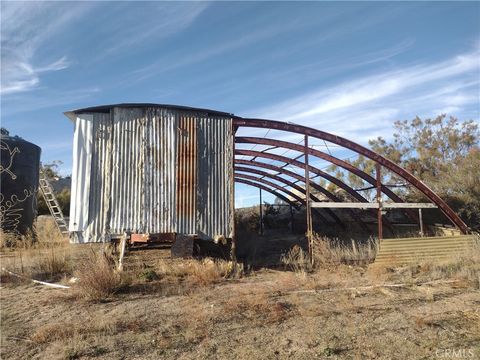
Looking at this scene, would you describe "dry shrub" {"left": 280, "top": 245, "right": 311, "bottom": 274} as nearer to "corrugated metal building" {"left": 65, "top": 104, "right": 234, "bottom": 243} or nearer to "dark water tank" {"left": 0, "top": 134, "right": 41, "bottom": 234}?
"corrugated metal building" {"left": 65, "top": 104, "right": 234, "bottom": 243}

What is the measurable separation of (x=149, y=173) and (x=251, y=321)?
6442mm

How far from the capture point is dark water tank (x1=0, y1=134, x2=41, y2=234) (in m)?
18.5

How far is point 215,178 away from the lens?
13.1 metres

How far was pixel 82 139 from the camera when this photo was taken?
12.6 m

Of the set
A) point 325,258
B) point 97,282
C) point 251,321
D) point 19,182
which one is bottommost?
point 251,321

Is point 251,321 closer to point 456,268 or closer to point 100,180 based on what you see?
point 100,180

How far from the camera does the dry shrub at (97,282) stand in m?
9.57

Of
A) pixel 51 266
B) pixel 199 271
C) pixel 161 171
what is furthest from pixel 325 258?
pixel 51 266

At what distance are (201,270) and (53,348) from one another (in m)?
5.22

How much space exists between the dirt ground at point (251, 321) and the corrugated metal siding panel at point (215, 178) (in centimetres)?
223

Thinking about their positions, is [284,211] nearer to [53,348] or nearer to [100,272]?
[100,272]

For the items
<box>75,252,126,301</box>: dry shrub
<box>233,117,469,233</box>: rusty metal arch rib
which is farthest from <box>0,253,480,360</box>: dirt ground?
<box>233,117,469,233</box>: rusty metal arch rib

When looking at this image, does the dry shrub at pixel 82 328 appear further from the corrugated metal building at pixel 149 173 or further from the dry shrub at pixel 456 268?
the dry shrub at pixel 456 268

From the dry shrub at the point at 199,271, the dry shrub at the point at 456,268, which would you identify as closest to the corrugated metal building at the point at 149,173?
the dry shrub at the point at 199,271
